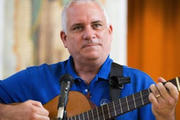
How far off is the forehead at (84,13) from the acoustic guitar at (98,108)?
0.41 metres

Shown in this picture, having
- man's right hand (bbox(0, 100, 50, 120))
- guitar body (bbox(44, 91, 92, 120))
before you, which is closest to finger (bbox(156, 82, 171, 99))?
guitar body (bbox(44, 91, 92, 120))

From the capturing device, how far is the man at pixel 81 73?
2.13 meters

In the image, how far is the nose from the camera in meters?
2.12

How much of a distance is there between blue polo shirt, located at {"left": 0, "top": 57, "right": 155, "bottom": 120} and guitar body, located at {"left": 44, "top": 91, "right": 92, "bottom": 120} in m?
0.08

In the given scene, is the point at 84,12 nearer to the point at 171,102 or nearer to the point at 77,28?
the point at 77,28

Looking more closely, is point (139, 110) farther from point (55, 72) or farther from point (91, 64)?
point (55, 72)

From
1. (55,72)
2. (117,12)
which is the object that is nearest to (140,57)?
(117,12)

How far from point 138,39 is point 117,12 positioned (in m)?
0.78

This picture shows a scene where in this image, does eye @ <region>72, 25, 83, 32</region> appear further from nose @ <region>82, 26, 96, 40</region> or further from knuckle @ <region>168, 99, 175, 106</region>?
knuckle @ <region>168, 99, 175, 106</region>

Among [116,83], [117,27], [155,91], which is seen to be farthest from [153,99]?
[117,27]

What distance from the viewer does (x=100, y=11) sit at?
2.23m

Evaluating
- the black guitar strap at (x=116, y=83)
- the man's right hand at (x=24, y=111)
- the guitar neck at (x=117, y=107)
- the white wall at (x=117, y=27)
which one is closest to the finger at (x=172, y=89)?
the guitar neck at (x=117, y=107)

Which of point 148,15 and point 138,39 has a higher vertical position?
point 148,15

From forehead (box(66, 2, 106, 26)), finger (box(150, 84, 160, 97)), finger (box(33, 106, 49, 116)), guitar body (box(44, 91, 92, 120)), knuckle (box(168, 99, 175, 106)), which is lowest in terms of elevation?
guitar body (box(44, 91, 92, 120))
